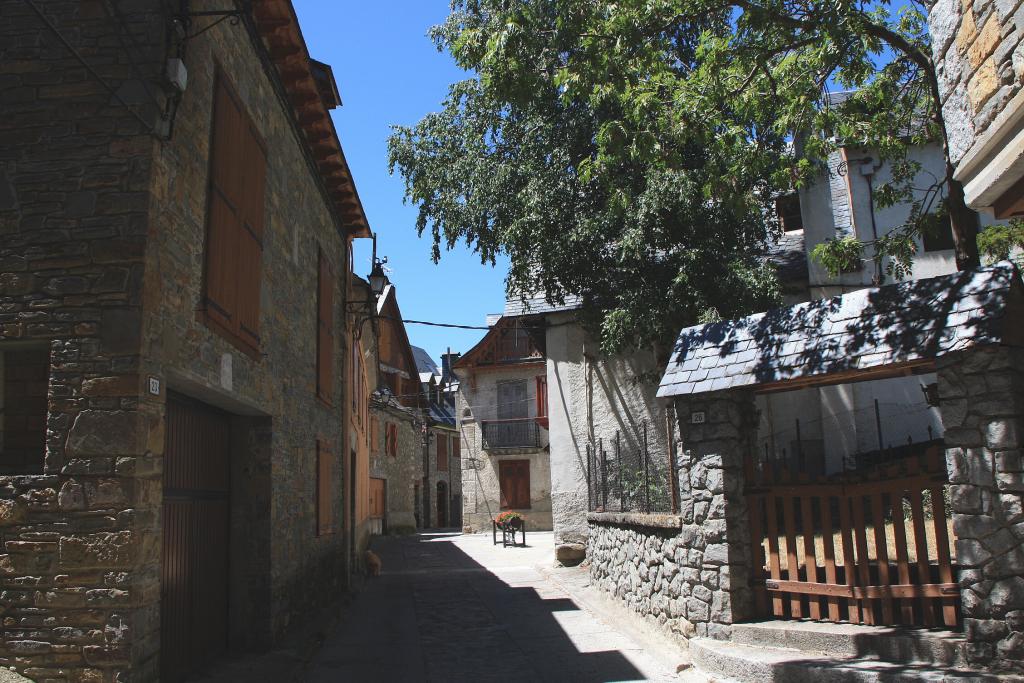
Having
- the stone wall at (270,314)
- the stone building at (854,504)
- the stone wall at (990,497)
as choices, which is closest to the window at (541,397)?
the stone wall at (270,314)

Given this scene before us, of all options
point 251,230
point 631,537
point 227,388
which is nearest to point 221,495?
point 227,388

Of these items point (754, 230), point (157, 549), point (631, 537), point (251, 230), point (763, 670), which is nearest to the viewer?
point (157, 549)

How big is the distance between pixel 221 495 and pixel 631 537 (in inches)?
185

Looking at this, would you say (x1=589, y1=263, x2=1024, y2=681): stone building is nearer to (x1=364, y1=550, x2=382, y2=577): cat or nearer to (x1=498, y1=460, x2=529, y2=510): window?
(x1=364, y1=550, x2=382, y2=577): cat

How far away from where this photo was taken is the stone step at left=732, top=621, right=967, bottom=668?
552 centimetres

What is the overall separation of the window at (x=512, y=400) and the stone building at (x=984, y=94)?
26.8 m

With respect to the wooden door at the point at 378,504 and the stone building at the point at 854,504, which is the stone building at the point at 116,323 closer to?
the stone building at the point at 854,504

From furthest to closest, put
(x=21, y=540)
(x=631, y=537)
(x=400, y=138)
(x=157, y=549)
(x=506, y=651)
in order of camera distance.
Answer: (x=400, y=138)
(x=631, y=537)
(x=506, y=651)
(x=157, y=549)
(x=21, y=540)

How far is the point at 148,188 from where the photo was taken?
518 cm

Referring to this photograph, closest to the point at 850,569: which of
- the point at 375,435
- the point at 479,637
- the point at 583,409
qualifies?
the point at 479,637

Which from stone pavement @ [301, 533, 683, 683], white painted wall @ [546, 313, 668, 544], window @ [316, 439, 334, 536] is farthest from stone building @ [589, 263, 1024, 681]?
white painted wall @ [546, 313, 668, 544]

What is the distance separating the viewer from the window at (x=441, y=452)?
3997 centimetres

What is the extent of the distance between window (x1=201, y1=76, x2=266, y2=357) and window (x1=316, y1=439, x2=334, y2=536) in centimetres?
350

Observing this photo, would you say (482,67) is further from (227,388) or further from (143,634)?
(143,634)
